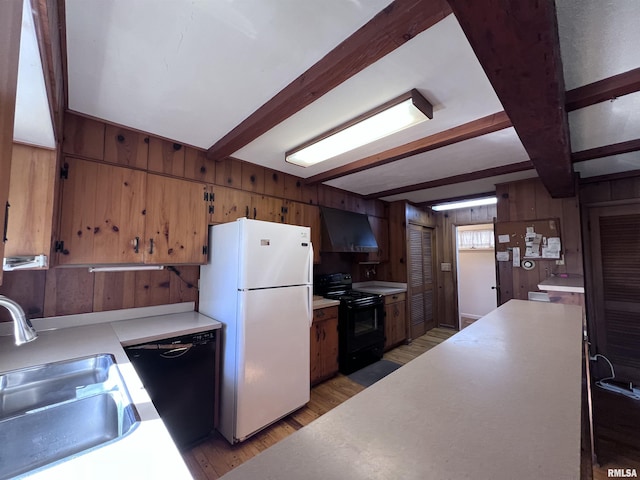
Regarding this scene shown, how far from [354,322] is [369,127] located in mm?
2187

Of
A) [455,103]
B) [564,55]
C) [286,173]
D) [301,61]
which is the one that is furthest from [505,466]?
[286,173]

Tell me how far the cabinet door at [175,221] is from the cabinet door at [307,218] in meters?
0.96

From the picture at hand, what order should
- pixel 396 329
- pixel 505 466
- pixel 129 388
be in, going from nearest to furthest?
pixel 505 466
pixel 129 388
pixel 396 329

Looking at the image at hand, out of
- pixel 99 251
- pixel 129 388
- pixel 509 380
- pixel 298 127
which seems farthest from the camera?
pixel 298 127

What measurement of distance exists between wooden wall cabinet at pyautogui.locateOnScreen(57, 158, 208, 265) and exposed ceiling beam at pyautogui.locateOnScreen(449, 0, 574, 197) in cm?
216

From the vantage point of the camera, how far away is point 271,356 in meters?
2.15

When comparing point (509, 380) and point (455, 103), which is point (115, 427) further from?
point (455, 103)

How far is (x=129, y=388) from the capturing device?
1.08m

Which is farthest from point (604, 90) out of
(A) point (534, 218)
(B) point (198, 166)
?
(B) point (198, 166)

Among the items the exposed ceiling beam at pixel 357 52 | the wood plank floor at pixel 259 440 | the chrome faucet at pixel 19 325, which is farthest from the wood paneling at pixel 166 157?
the wood plank floor at pixel 259 440

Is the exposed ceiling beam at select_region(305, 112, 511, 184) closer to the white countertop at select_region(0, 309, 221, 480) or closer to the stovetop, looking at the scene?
the stovetop

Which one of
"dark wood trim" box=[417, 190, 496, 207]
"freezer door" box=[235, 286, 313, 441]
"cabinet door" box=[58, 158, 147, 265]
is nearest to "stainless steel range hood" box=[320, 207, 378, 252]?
"freezer door" box=[235, 286, 313, 441]

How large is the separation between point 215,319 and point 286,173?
1720mm

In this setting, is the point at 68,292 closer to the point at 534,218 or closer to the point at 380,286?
the point at 380,286
